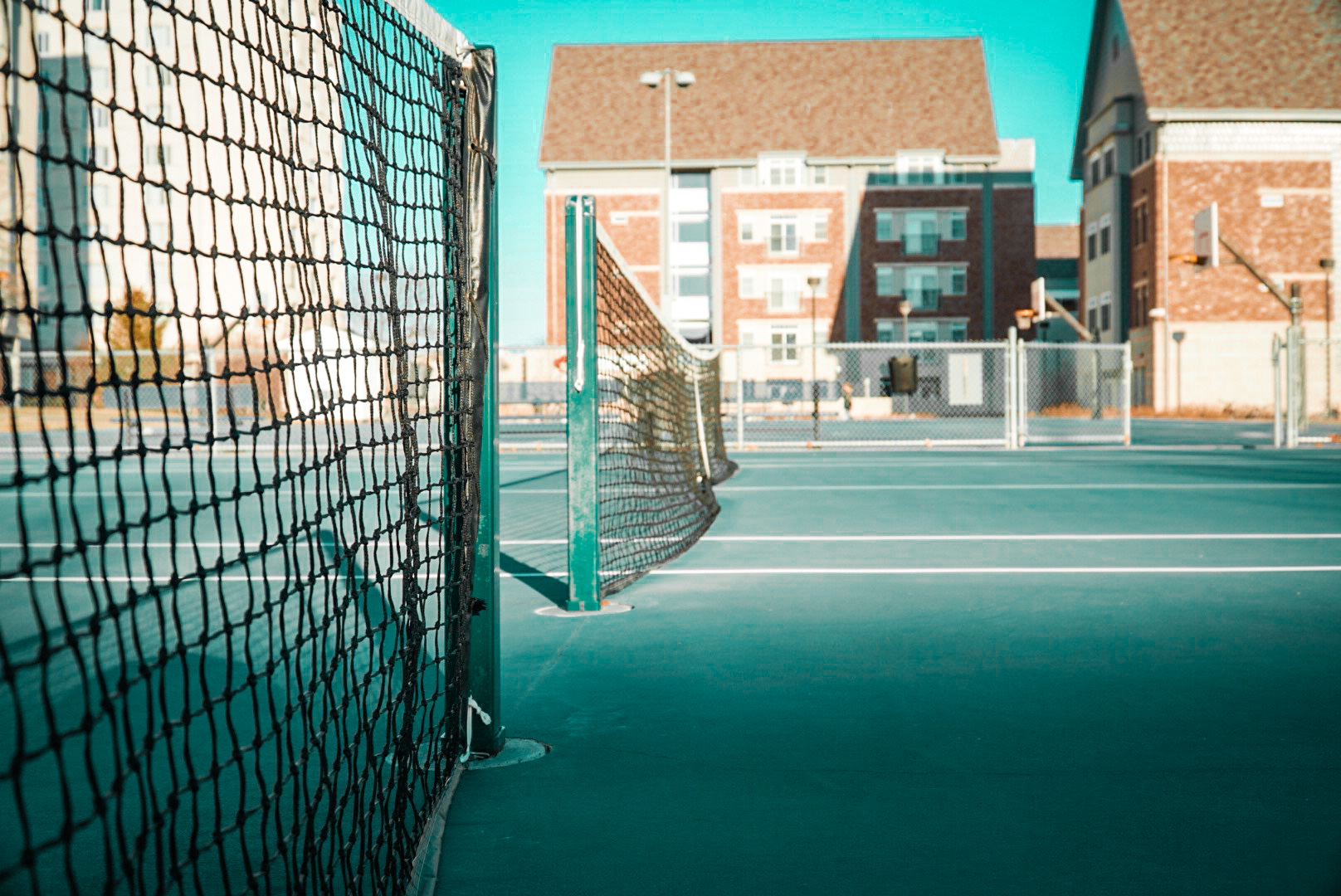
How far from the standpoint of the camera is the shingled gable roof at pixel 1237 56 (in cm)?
4341

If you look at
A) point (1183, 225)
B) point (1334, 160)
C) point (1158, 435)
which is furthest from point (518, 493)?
point (1334, 160)

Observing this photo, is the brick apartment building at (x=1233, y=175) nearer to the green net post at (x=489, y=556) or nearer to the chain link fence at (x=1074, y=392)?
the chain link fence at (x=1074, y=392)

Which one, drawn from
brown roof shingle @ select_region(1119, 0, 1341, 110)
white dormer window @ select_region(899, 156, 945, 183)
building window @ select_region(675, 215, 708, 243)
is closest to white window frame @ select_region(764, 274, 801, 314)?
building window @ select_region(675, 215, 708, 243)

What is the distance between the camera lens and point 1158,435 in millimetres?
26562

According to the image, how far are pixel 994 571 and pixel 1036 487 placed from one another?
6467mm

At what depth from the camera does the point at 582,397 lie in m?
5.50

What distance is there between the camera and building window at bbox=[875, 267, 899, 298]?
5631 centimetres

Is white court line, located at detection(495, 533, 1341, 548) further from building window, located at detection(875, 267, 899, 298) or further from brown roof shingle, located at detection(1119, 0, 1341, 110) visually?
building window, located at detection(875, 267, 899, 298)

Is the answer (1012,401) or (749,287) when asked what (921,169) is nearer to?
(749,287)

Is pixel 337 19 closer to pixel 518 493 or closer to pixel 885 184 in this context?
pixel 518 493

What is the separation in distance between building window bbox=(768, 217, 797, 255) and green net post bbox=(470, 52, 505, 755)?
53.5m

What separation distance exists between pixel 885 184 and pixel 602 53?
13882 millimetres

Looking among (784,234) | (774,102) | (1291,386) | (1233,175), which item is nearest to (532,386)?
(784,234)

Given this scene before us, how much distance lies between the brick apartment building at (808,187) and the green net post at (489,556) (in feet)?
170
